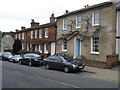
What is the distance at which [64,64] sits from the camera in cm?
1642

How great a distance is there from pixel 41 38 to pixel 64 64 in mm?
18188

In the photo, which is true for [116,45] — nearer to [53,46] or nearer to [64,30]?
[64,30]

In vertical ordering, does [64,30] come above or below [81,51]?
above

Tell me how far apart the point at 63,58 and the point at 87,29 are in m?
7.13

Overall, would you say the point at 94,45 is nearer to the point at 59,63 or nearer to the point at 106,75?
the point at 59,63

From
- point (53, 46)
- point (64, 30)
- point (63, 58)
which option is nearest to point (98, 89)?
point (63, 58)

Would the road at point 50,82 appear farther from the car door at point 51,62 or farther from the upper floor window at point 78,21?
the upper floor window at point 78,21

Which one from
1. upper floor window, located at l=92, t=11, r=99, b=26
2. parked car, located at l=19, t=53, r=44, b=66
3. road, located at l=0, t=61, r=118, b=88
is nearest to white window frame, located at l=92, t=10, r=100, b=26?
upper floor window, located at l=92, t=11, r=99, b=26

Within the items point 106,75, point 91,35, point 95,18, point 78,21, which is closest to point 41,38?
point 78,21

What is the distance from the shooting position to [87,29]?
74.2 feet

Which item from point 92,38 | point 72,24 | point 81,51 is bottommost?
point 81,51

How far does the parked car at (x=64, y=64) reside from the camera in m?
15.8

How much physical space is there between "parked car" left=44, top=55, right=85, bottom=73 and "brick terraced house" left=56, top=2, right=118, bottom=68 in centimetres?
312

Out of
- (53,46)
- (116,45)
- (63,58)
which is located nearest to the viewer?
(63,58)
